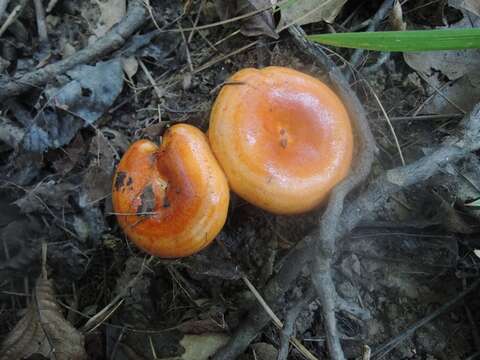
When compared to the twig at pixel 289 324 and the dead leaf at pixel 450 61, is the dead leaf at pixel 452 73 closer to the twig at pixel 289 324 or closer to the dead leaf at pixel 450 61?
the dead leaf at pixel 450 61

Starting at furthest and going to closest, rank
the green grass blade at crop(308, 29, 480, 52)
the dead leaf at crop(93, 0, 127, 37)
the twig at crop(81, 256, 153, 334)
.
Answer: the dead leaf at crop(93, 0, 127, 37)
the twig at crop(81, 256, 153, 334)
the green grass blade at crop(308, 29, 480, 52)

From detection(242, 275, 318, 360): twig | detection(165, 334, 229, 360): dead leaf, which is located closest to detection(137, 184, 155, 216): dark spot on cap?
detection(242, 275, 318, 360): twig

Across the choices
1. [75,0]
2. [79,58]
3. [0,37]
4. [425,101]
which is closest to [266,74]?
[425,101]

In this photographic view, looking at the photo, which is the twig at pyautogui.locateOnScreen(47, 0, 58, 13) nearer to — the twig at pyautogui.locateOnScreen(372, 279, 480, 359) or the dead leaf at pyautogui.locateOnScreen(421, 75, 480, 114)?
the dead leaf at pyautogui.locateOnScreen(421, 75, 480, 114)

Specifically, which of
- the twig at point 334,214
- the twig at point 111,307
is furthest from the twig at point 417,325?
the twig at point 111,307

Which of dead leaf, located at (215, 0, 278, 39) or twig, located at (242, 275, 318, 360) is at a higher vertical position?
dead leaf, located at (215, 0, 278, 39)

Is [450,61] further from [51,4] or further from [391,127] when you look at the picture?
[51,4]
